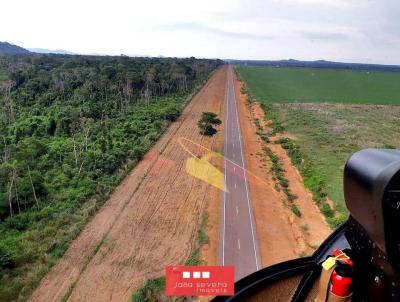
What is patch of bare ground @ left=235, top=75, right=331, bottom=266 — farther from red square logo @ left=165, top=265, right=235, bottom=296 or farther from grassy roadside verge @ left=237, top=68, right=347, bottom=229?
red square logo @ left=165, top=265, right=235, bottom=296

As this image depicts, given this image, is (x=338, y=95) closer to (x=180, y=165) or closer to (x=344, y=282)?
(x=180, y=165)

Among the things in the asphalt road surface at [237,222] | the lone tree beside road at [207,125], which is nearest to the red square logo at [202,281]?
the asphalt road surface at [237,222]

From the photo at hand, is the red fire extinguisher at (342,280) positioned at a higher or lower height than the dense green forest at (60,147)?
higher

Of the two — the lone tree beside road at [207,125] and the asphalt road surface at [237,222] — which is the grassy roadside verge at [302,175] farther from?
the lone tree beside road at [207,125]

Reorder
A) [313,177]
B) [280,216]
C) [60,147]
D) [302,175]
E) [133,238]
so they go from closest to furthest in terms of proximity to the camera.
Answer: [133,238] → [280,216] → [313,177] → [302,175] → [60,147]

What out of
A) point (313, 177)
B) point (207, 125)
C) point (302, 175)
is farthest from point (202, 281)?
point (207, 125)

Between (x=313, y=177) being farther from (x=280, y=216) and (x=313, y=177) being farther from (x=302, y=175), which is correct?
(x=280, y=216)

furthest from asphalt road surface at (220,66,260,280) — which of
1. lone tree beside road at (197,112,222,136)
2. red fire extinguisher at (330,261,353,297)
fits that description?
red fire extinguisher at (330,261,353,297)
